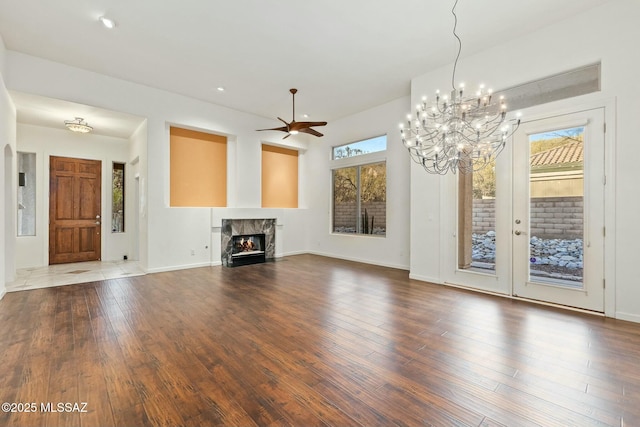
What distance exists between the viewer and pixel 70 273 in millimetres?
5625

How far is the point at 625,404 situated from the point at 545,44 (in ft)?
13.9

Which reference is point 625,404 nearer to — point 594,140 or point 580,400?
point 580,400

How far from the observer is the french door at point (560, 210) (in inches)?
137

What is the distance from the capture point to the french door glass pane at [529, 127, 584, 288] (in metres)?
3.63

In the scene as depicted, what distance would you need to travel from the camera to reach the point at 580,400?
1856mm

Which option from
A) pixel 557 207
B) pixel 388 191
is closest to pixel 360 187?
pixel 388 191

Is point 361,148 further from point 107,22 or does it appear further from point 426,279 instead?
point 107,22

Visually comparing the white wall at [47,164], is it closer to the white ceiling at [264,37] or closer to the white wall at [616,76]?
the white ceiling at [264,37]

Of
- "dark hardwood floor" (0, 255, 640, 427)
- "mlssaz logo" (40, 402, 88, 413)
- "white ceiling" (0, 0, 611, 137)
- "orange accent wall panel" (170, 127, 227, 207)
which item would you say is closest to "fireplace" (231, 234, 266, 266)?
"orange accent wall panel" (170, 127, 227, 207)

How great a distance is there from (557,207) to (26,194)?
10.0 meters

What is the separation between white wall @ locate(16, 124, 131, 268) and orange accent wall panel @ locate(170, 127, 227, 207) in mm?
2180

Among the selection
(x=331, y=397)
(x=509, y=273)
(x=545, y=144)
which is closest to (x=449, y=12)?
(x=545, y=144)

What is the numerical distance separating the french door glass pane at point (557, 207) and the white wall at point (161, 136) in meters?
5.83

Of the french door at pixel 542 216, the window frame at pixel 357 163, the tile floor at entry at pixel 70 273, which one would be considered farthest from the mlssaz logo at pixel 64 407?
the window frame at pixel 357 163
